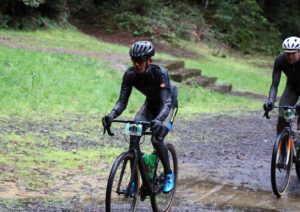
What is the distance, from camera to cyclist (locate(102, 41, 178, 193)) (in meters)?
6.11

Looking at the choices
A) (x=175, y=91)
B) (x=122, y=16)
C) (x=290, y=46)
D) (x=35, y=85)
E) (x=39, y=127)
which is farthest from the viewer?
(x=122, y=16)

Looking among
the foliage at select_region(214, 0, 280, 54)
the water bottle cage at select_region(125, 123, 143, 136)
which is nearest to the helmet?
the water bottle cage at select_region(125, 123, 143, 136)

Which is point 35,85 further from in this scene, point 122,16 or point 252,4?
point 252,4

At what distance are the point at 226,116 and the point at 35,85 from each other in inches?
209

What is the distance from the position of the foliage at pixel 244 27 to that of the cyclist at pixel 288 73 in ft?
89.2

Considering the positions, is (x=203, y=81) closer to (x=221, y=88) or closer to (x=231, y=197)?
(x=221, y=88)

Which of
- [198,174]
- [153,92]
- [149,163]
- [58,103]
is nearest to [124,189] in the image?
[149,163]

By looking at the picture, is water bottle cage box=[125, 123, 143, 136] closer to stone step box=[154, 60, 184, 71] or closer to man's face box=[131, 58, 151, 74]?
man's face box=[131, 58, 151, 74]

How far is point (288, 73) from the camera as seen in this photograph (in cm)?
819

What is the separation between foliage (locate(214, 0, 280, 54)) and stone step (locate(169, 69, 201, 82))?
14.4m

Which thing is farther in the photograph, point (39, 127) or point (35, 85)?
point (35, 85)

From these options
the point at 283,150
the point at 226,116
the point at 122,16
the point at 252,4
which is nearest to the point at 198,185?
the point at 283,150

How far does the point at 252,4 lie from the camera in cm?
3669

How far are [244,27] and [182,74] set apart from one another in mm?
18173
